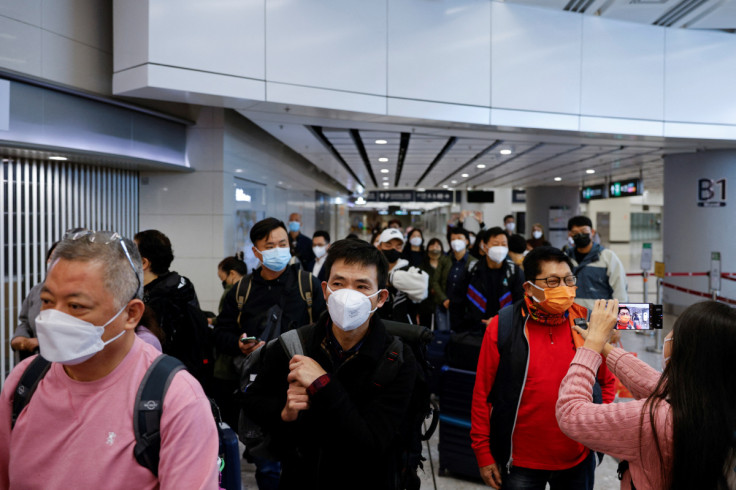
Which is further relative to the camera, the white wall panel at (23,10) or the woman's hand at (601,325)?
the white wall panel at (23,10)

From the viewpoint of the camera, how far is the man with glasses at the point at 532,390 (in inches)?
94.1

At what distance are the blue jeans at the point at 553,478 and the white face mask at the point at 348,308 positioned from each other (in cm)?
120

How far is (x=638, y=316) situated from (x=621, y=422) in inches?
27.3

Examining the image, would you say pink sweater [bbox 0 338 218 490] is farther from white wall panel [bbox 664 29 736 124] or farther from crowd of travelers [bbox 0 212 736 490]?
white wall panel [bbox 664 29 736 124]

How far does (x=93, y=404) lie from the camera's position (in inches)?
54.4

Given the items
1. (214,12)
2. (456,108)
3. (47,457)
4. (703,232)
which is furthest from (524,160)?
(47,457)

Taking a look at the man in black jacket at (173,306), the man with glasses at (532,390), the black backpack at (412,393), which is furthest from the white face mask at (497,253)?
the black backpack at (412,393)

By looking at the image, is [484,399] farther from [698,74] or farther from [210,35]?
[698,74]

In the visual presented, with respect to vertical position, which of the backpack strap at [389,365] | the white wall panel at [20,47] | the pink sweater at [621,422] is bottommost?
the pink sweater at [621,422]

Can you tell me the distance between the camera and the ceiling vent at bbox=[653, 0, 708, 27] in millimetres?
7918

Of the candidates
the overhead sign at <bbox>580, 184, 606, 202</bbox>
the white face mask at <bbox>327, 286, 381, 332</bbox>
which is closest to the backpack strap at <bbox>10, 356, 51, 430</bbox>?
the white face mask at <bbox>327, 286, 381, 332</bbox>

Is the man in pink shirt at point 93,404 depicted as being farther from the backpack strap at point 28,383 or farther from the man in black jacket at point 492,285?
the man in black jacket at point 492,285

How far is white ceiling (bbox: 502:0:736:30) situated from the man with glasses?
22.7 feet

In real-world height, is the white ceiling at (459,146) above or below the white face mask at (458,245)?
above
